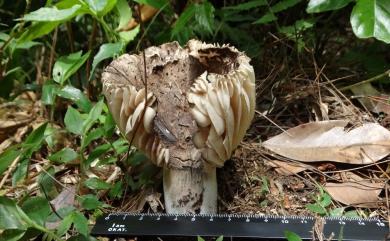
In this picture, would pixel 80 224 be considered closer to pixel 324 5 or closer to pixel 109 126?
pixel 109 126

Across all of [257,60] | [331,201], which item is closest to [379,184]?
[331,201]

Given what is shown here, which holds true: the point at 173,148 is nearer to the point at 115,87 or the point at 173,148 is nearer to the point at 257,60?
the point at 115,87

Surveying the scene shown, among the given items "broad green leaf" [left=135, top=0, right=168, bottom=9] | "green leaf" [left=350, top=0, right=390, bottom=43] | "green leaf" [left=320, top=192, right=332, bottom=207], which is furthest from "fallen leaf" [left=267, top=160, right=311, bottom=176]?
"broad green leaf" [left=135, top=0, right=168, bottom=9]

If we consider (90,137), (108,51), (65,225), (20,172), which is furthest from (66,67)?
(65,225)

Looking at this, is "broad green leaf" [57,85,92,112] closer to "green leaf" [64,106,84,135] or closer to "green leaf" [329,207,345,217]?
"green leaf" [64,106,84,135]

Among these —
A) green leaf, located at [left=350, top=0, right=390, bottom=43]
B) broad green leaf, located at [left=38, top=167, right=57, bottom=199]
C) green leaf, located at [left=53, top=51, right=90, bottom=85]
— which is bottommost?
broad green leaf, located at [left=38, top=167, right=57, bottom=199]

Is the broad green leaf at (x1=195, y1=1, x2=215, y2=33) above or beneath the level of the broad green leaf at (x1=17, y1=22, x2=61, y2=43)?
beneath
